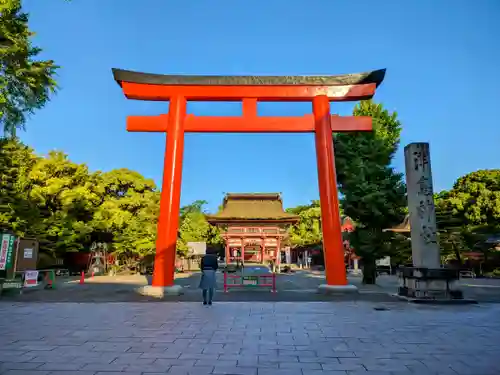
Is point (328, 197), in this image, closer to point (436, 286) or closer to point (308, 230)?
point (436, 286)

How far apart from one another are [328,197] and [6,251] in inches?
443

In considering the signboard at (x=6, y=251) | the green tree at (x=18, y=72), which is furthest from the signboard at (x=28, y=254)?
the green tree at (x=18, y=72)

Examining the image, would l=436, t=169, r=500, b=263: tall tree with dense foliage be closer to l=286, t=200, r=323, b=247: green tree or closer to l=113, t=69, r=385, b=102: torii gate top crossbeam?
l=286, t=200, r=323, b=247: green tree

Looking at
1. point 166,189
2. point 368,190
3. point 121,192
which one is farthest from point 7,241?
point 121,192

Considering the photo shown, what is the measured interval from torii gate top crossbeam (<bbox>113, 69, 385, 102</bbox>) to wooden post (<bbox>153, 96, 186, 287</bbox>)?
1.88 feet

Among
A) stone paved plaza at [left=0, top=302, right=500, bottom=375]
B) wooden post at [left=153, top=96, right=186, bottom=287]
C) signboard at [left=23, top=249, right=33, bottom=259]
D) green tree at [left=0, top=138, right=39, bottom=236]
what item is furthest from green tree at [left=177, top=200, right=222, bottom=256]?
stone paved plaza at [left=0, top=302, right=500, bottom=375]

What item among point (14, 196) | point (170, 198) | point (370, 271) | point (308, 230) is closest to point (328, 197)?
point (170, 198)

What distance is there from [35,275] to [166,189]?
20.0 feet

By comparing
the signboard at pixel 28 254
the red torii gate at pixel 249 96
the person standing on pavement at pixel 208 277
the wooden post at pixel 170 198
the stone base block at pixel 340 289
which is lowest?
the stone base block at pixel 340 289

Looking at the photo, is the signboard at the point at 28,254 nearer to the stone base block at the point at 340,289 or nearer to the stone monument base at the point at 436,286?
the stone base block at the point at 340,289

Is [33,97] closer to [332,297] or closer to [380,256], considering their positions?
[332,297]

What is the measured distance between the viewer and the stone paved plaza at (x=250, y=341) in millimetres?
3645

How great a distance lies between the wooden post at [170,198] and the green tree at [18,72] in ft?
14.3

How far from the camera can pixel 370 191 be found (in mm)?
14391
